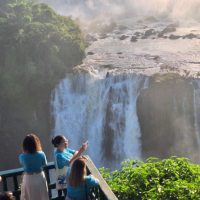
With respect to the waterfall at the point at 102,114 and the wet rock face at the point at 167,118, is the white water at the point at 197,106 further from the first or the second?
the waterfall at the point at 102,114

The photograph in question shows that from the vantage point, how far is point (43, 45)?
26.7 m

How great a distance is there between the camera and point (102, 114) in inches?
961

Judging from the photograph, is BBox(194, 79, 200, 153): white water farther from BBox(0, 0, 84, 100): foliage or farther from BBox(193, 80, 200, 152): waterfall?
BBox(0, 0, 84, 100): foliage

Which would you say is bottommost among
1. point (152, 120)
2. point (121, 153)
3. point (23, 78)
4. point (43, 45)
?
point (121, 153)

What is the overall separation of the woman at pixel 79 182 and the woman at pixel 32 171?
817 mm

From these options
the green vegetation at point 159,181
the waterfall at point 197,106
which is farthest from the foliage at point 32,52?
the green vegetation at point 159,181

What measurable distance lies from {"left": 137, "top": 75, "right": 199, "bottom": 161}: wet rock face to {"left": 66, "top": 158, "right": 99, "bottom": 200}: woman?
54.6 feet

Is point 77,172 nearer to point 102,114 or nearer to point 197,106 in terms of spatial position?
point 197,106

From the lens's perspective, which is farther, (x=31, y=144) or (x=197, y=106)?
(x=197, y=106)

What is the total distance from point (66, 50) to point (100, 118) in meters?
5.25

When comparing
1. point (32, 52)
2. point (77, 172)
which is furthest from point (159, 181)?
point (32, 52)

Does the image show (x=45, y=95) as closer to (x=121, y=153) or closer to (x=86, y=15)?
(x=121, y=153)

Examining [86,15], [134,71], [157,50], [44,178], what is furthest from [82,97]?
[86,15]

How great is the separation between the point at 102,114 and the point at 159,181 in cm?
1628
